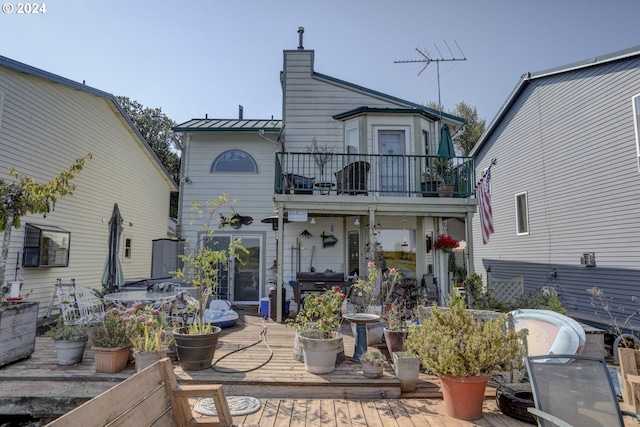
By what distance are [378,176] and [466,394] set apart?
6.07m

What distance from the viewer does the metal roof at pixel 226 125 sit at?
10.3m

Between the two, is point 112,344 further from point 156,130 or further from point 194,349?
point 156,130

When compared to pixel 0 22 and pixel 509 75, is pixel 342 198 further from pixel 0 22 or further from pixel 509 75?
pixel 509 75

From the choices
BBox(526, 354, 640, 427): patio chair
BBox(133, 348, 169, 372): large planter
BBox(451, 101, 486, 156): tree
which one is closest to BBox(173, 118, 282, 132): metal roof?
BBox(133, 348, 169, 372): large planter

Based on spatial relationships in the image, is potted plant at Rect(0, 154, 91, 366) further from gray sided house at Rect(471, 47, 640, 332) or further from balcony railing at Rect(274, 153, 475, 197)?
gray sided house at Rect(471, 47, 640, 332)

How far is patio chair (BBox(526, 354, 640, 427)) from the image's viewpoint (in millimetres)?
2631

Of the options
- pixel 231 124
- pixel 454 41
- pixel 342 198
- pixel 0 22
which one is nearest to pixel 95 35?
pixel 0 22

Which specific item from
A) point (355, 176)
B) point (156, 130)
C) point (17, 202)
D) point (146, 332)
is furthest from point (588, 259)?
point (156, 130)

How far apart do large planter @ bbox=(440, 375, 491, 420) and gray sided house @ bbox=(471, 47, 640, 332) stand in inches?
178

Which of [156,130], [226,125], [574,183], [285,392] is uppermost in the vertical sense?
[156,130]

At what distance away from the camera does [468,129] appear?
25.3m

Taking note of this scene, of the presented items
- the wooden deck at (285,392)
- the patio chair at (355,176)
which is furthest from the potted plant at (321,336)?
the patio chair at (355,176)

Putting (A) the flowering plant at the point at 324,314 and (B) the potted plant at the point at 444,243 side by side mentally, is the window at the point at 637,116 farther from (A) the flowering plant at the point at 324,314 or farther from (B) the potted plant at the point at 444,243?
(A) the flowering plant at the point at 324,314

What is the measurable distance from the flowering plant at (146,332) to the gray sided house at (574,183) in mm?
7561
